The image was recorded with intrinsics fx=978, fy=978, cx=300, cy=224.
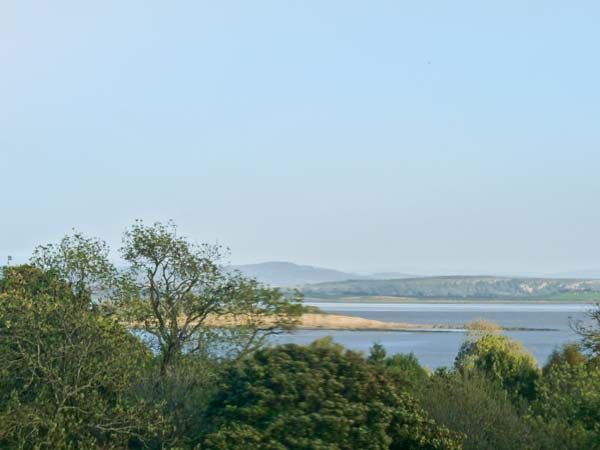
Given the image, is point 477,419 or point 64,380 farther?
point 477,419

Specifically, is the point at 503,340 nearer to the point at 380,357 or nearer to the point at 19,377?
the point at 380,357

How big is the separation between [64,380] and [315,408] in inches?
255

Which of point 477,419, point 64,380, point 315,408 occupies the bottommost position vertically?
point 477,419

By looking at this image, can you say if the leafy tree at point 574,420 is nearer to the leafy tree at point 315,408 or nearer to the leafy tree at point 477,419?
the leafy tree at point 477,419

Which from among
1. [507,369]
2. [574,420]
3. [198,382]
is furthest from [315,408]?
[507,369]

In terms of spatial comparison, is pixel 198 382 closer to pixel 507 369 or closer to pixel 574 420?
pixel 574 420

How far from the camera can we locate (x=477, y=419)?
26547mm

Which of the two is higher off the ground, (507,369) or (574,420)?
(574,420)

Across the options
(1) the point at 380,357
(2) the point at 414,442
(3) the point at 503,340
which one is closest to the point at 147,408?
(2) the point at 414,442

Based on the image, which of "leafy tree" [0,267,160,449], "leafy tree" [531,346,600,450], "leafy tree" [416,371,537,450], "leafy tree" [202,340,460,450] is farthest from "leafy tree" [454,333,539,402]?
"leafy tree" [0,267,160,449]

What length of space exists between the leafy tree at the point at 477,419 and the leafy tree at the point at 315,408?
2.12 metres

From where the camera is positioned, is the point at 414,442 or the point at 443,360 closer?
the point at 414,442

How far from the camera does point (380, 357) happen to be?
1326 inches

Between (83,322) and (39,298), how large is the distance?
69.5 inches
